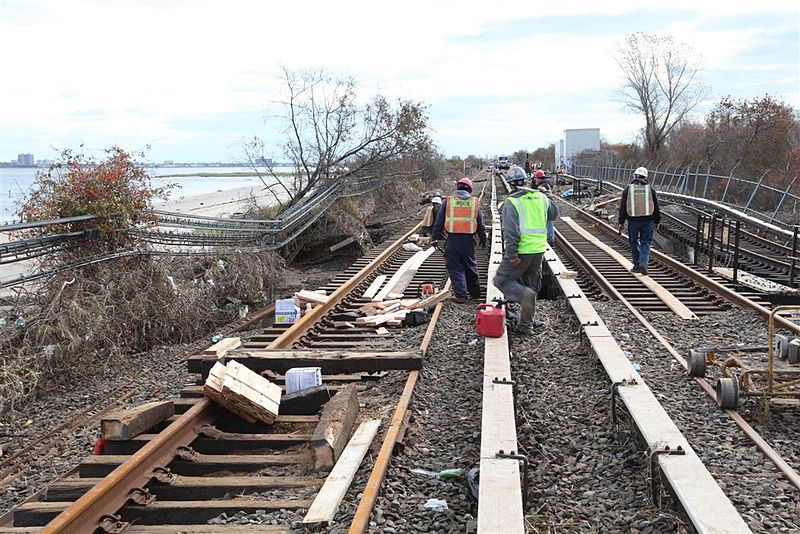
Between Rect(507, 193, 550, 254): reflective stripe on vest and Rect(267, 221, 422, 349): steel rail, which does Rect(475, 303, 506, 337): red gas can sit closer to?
Rect(507, 193, 550, 254): reflective stripe on vest

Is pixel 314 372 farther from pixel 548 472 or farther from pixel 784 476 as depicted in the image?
pixel 784 476

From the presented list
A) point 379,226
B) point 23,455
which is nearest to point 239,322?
point 23,455

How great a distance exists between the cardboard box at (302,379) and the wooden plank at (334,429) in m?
0.50

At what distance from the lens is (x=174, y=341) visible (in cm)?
1230

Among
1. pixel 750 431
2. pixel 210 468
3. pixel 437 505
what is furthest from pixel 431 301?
pixel 437 505

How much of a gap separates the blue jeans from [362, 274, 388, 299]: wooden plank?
443 cm

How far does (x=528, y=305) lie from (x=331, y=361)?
2.80 m

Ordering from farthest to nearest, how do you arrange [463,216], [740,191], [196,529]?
[740,191]
[463,216]
[196,529]

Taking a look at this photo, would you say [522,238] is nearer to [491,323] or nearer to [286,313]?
[491,323]

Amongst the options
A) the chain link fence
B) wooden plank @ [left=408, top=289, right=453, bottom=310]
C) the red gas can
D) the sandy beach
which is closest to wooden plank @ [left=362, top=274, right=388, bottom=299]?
wooden plank @ [left=408, top=289, right=453, bottom=310]

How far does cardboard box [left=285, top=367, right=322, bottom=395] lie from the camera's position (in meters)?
6.58

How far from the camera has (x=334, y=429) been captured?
5.23 meters

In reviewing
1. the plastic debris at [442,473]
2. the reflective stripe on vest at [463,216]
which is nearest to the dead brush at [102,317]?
the reflective stripe on vest at [463,216]

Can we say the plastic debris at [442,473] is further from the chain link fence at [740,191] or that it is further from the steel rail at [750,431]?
the chain link fence at [740,191]
